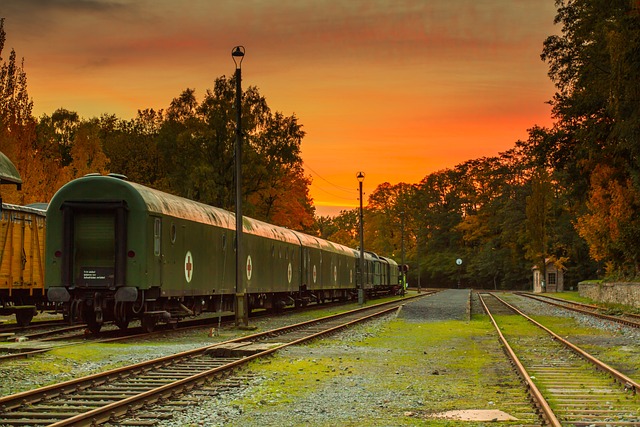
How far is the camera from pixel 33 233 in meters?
25.3

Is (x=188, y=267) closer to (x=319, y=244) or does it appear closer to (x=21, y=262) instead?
(x=21, y=262)

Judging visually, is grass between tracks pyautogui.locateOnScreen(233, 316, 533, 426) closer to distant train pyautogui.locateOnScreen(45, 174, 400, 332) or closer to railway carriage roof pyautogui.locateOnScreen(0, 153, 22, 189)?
distant train pyautogui.locateOnScreen(45, 174, 400, 332)

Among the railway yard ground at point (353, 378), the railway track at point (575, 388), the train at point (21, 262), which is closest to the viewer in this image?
the railway track at point (575, 388)

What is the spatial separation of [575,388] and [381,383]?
9.26 feet

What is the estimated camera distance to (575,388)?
1173 centimetres

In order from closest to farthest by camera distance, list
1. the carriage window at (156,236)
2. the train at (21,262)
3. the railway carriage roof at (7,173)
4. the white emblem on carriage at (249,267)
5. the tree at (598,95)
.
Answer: the railway carriage roof at (7,173), the carriage window at (156,236), the train at (21,262), the white emblem on carriage at (249,267), the tree at (598,95)

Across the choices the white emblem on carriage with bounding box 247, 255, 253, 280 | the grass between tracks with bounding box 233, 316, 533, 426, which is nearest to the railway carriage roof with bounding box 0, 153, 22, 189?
the grass between tracks with bounding box 233, 316, 533, 426

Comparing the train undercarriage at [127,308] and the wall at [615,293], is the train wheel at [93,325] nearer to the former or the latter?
the train undercarriage at [127,308]

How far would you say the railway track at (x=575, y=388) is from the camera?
30.2ft

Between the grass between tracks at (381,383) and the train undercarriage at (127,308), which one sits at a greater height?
the train undercarriage at (127,308)

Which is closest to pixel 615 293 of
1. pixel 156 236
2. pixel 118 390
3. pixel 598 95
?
pixel 598 95

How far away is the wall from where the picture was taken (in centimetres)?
4051

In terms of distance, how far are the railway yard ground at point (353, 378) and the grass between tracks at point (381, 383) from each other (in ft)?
0.04

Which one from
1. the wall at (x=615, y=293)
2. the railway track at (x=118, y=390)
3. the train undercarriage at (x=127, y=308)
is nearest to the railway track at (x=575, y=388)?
the railway track at (x=118, y=390)
